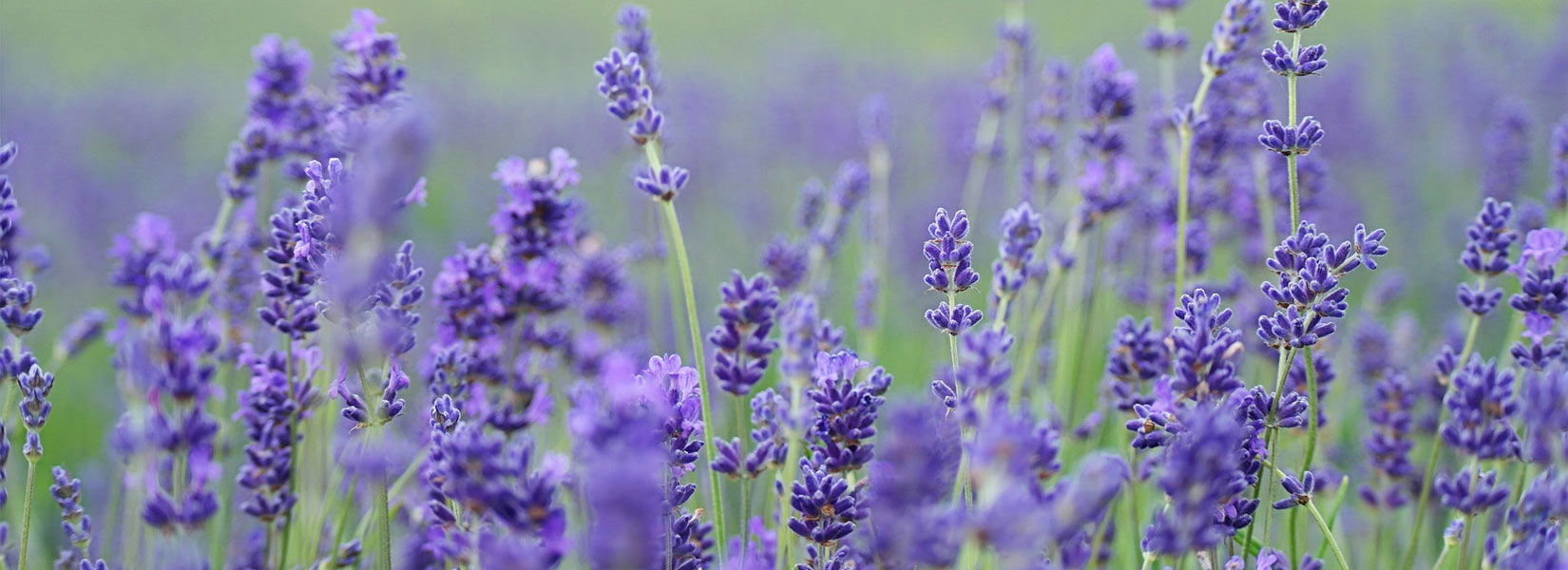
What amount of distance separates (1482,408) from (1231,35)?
2.56ft

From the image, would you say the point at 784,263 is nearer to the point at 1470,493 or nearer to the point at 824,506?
the point at 824,506

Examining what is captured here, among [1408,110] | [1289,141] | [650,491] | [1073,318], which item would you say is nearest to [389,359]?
[650,491]

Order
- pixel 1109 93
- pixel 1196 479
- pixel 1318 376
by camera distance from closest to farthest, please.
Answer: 1. pixel 1196 479
2. pixel 1318 376
3. pixel 1109 93

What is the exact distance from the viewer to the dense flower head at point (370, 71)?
1953 millimetres

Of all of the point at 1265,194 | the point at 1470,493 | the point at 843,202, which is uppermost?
the point at 843,202

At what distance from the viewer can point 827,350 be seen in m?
A: 1.75

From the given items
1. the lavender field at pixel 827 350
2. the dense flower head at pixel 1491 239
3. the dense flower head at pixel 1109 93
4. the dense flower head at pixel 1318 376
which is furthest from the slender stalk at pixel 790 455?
the dense flower head at pixel 1109 93

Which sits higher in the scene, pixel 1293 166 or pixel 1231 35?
pixel 1231 35

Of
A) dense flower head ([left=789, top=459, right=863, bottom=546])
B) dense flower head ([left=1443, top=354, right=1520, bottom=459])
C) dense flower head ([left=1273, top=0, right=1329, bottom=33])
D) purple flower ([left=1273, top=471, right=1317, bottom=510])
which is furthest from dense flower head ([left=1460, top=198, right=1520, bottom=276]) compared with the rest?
dense flower head ([left=789, top=459, right=863, bottom=546])

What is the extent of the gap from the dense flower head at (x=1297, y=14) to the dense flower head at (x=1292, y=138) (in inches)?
5.3

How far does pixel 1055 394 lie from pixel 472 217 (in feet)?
14.1

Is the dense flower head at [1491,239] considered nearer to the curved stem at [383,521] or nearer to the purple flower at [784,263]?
the purple flower at [784,263]

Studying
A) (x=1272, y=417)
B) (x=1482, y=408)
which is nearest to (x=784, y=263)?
(x=1272, y=417)

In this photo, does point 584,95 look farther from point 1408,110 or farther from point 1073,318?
point 1073,318
